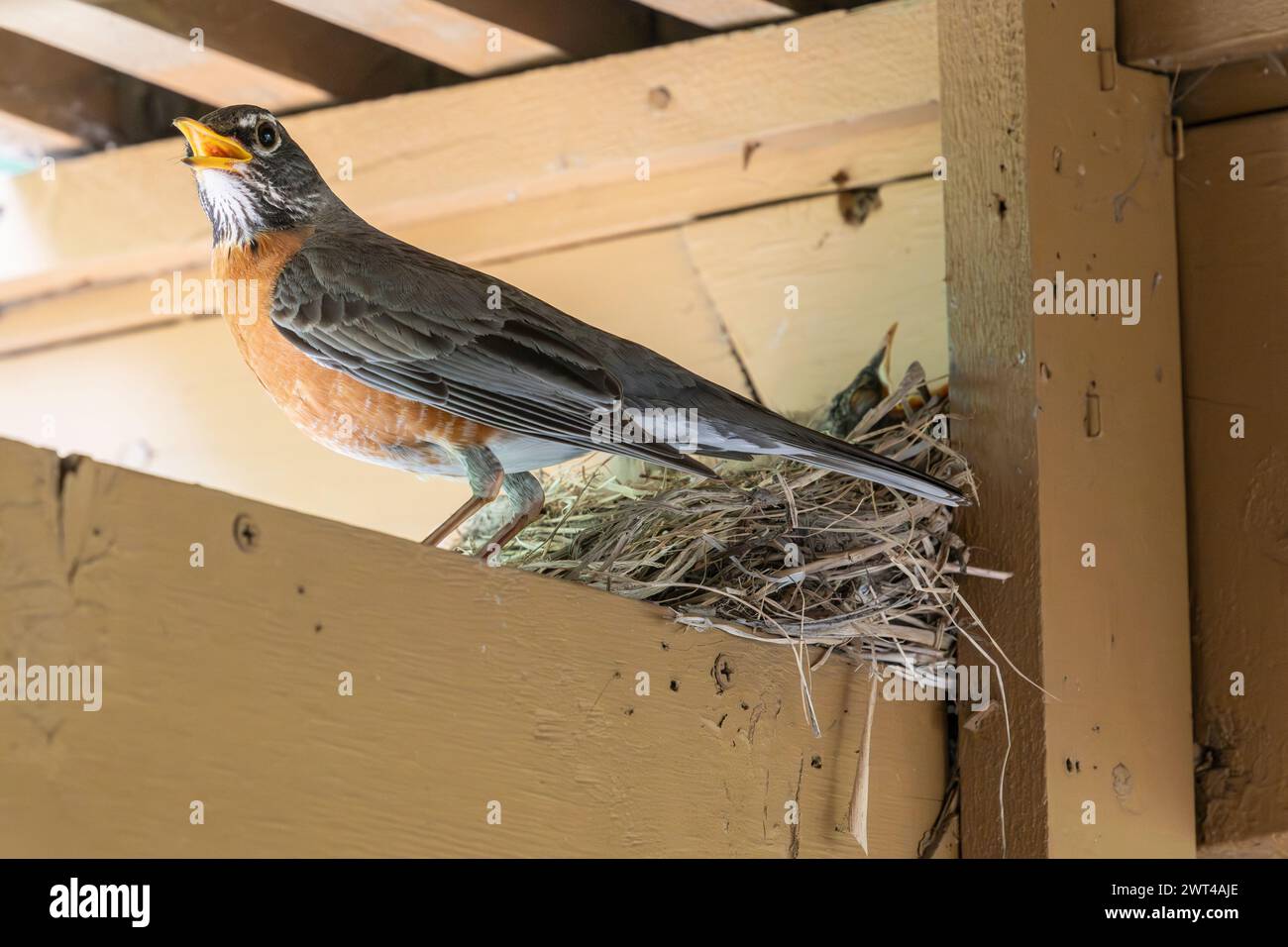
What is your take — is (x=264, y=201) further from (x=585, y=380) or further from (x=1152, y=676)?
(x=1152, y=676)

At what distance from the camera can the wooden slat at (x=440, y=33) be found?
3072 mm

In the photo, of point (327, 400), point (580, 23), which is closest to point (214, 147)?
point (327, 400)

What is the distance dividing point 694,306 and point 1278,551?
137cm

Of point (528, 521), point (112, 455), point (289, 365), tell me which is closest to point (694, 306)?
point (528, 521)

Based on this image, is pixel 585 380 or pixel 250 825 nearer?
pixel 250 825

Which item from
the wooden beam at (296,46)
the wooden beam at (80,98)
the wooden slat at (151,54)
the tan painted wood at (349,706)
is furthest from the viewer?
the wooden beam at (80,98)

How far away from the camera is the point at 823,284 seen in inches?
126

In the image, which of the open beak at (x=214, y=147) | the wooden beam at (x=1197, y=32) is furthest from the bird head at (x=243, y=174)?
the wooden beam at (x=1197, y=32)

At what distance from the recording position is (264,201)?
102 inches

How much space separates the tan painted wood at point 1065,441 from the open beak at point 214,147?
3.78 ft

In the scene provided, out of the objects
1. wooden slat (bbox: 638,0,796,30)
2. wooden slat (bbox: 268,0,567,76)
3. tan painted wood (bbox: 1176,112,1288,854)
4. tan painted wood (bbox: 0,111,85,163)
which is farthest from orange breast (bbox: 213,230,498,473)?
tan painted wood (bbox: 0,111,85,163)

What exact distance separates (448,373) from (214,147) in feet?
2.10

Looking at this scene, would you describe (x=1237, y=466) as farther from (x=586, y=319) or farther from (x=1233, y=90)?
(x=586, y=319)

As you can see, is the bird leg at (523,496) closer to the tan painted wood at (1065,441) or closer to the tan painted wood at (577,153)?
the tan painted wood at (1065,441)
